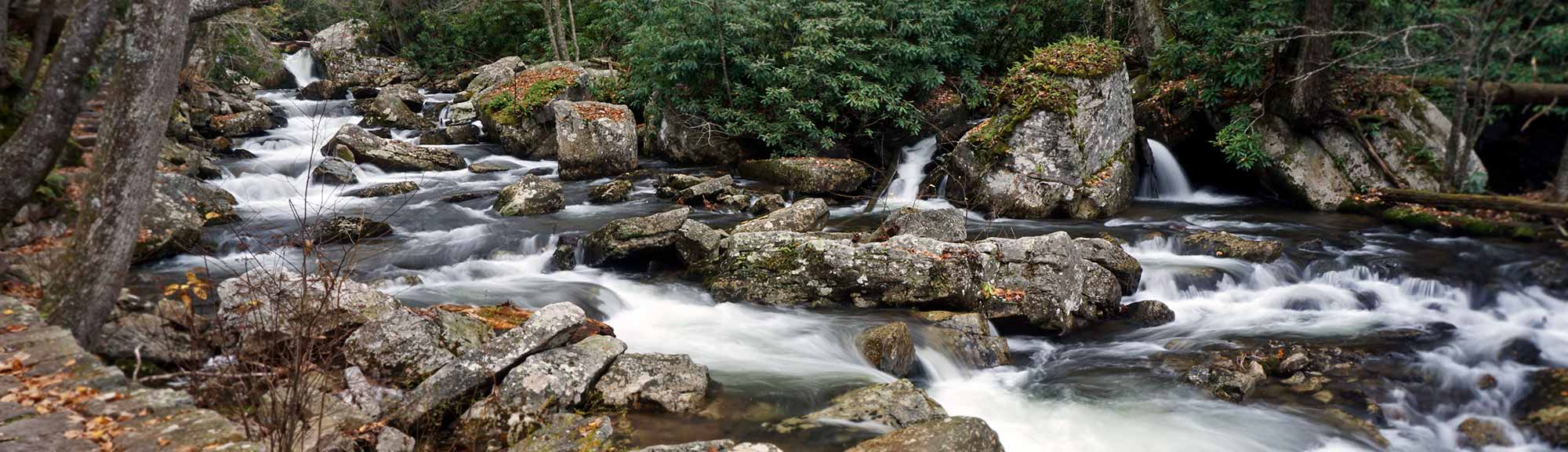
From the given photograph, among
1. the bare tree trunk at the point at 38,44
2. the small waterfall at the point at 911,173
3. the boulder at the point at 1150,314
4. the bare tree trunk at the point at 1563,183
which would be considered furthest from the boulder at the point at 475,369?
the bare tree trunk at the point at 1563,183

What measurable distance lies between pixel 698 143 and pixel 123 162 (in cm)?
1175

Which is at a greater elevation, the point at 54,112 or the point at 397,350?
the point at 54,112

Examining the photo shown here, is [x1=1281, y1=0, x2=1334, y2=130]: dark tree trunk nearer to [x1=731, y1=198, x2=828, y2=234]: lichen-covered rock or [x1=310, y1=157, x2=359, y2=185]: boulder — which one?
[x1=731, y1=198, x2=828, y2=234]: lichen-covered rock

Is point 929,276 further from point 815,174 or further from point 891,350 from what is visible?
point 815,174

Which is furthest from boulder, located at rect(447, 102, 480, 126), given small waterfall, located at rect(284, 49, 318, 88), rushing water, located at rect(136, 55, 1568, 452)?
small waterfall, located at rect(284, 49, 318, 88)

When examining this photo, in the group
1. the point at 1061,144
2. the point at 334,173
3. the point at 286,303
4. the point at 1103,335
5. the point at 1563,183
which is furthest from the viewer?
the point at 334,173

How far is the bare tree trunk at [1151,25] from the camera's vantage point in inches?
620

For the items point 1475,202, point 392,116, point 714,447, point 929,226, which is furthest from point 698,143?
point 1475,202

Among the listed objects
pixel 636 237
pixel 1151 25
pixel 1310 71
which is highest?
pixel 1151 25

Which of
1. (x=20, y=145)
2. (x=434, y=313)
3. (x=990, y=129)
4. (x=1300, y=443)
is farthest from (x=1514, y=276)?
(x=20, y=145)

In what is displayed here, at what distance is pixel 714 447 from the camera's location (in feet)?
16.6

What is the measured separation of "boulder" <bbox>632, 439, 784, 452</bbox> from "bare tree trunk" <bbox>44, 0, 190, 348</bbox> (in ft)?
13.6

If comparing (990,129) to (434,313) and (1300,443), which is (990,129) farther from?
(434,313)

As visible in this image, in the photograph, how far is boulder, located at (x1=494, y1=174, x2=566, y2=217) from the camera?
1259 cm
